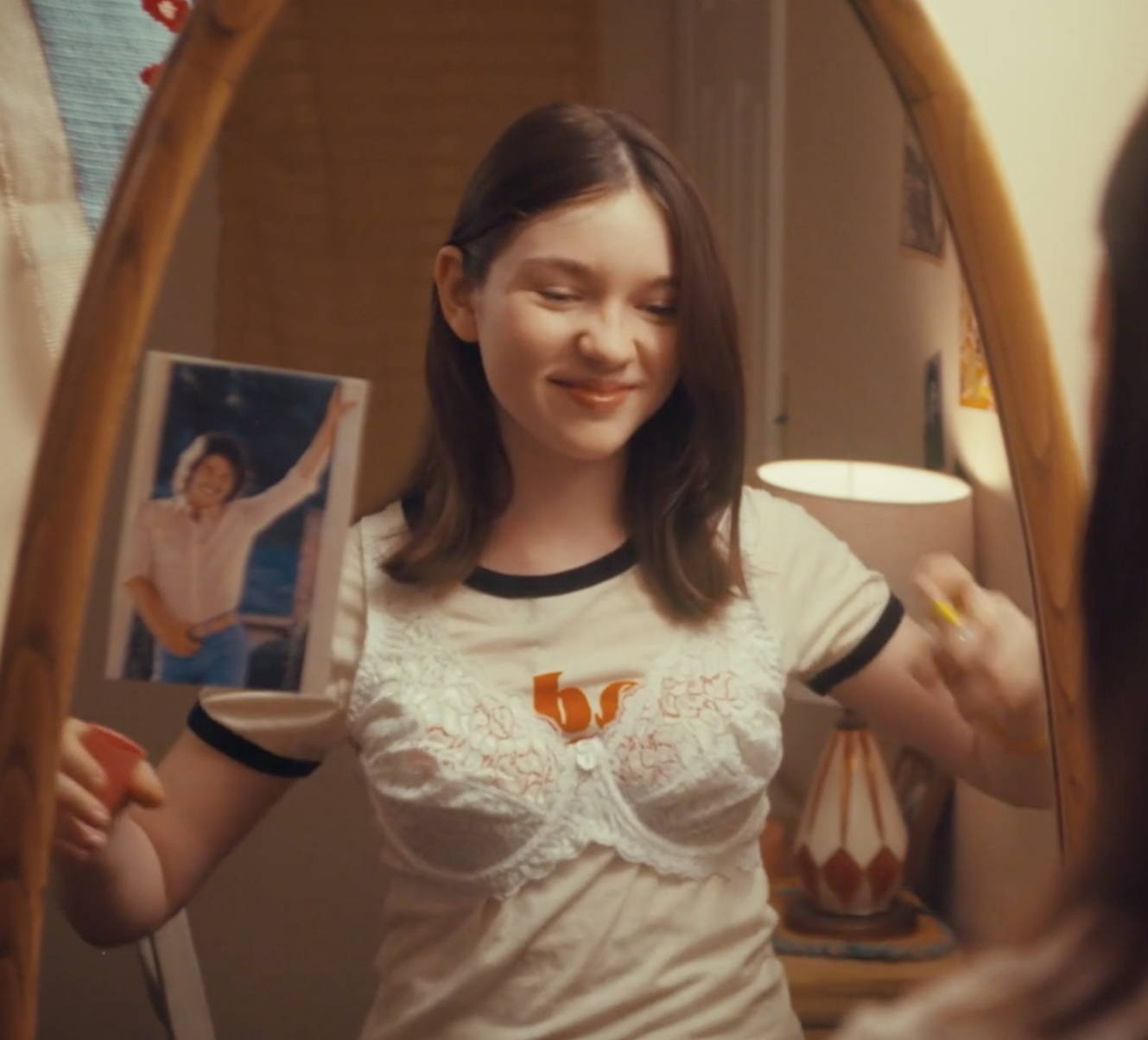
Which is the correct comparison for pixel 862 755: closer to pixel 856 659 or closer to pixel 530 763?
pixel 856 659

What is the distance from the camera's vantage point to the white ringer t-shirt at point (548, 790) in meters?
0.63

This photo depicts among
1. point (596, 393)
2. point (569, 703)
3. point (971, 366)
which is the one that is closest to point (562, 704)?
point (569, 703)

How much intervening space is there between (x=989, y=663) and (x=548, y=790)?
20cm

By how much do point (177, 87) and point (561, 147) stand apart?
0.15 metres

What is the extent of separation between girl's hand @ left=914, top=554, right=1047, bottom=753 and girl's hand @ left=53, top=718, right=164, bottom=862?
0.33 metres

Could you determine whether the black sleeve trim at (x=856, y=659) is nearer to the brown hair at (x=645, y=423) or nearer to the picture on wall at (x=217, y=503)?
the brown hair at (x=645, y=423)

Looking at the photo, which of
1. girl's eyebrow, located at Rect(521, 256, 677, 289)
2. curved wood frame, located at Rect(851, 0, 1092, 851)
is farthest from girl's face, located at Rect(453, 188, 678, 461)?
curved wood frame, located at Rect(851, 0, 1092, 851)

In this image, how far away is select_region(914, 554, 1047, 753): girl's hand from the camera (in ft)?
2.23

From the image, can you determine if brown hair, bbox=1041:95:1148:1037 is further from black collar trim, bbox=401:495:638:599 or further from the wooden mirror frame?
black collar trim, bbox=401:495:638:599

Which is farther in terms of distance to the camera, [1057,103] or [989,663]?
[1057,103]

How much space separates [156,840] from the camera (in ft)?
2.08

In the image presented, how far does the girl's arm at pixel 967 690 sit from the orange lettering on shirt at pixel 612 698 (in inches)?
3.9

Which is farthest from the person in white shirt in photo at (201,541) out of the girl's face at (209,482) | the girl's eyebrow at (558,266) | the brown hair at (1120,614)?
the brown hair at (1120,614)

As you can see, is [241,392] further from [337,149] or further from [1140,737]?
[1140,737]
